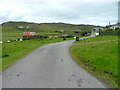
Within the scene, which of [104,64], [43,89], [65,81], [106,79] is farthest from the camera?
[104,64]

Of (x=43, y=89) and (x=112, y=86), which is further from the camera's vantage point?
(x=112, y=86)

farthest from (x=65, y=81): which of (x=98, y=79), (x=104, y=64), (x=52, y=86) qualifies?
(x=104, y=64)

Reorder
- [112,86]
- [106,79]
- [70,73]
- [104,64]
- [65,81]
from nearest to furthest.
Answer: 1. [112,86]
2. [65,81]
3. [106,79]
4. [70,73]
5. [104,64]

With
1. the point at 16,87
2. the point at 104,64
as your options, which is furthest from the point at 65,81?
the point at 104,64

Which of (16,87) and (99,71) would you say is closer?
(16,87)

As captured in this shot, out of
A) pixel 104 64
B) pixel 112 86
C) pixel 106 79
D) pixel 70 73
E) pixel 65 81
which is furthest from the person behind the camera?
pixel 104 64

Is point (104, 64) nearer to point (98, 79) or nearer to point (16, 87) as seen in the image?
point (98, 79)

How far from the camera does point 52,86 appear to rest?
8492mm

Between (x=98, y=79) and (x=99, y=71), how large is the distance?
2.19 meters

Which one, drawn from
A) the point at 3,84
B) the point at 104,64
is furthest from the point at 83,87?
the point at 104,64

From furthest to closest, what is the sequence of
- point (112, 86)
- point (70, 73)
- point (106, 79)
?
point (70, 73)
point (106, 79)
point (112, 86)

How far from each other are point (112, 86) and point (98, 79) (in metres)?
1.27

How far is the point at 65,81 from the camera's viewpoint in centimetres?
941

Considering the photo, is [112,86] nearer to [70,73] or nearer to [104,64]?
[70,73]
